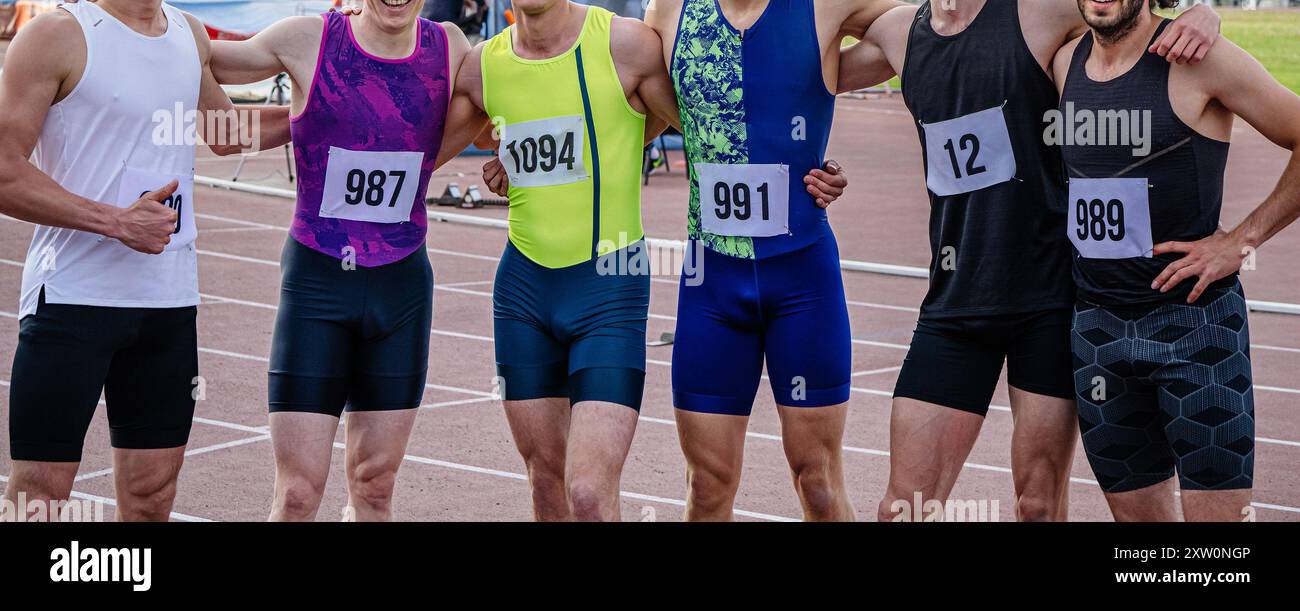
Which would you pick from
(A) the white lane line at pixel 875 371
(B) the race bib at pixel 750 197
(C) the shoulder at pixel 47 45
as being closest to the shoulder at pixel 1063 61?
(B) the race bib at pixel 750 197

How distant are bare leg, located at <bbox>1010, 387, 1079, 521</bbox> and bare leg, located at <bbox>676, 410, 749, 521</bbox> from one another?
35.1 inches

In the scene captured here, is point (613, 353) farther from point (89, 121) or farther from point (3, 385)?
point (3, 385)

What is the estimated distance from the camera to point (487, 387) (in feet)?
30.3

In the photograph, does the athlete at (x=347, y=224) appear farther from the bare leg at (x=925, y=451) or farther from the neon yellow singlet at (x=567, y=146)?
the bare leg at (x=925, y=451)

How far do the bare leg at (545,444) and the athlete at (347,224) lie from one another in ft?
1.37

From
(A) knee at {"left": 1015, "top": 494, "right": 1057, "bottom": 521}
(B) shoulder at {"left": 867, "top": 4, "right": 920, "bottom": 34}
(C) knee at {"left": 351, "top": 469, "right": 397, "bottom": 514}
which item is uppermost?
(B) shoulder at {"left": 867, "top": 4, "right": 920, "bottom": 34}

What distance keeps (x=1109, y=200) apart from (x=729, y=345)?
135cm

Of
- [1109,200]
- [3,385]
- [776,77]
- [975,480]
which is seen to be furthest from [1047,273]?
[3,385]

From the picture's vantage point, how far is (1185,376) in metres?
4.34

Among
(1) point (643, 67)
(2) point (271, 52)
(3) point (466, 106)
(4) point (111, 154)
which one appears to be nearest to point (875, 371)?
(1) point (643, 67)

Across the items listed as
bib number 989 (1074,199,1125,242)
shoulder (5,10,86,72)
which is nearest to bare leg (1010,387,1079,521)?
bib number 989 (1074,199,1125,242)

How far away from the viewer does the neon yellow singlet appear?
492 cm

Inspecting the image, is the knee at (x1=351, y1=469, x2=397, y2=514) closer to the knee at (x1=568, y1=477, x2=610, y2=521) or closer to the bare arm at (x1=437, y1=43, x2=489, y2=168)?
the knee at (x1=568, y1=477, x2=610, y2=521)
